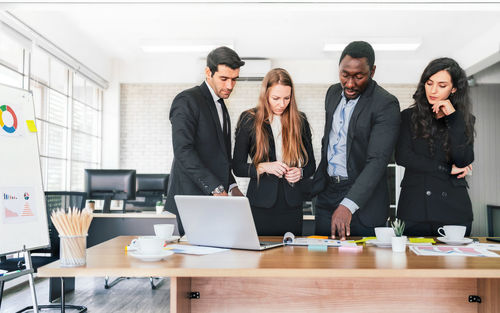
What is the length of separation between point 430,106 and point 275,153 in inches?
31.0

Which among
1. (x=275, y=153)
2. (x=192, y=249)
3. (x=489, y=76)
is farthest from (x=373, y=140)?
(x=489, y=76)

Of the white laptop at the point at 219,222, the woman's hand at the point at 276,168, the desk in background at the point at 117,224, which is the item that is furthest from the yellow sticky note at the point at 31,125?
the white laptop at the point at 219,222

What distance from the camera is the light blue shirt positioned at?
2.25 m

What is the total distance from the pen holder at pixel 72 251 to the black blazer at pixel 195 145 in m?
0.84

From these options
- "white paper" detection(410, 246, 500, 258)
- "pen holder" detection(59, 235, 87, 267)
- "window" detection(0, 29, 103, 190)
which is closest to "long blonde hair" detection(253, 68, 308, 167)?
"white paper" detection(410, 246, 500, 258)

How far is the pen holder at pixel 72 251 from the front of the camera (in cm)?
136

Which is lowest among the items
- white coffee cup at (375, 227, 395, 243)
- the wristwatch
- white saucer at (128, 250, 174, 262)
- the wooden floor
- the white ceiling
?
the wooden floor

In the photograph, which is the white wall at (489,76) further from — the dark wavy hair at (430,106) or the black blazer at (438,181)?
the black blazer at (438,181)

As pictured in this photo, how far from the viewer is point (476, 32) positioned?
6.60 metres

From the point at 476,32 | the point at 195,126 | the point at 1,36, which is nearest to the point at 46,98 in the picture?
the point at 1,36

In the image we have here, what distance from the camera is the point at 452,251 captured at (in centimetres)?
166

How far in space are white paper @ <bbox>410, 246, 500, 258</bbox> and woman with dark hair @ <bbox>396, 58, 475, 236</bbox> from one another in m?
0.38

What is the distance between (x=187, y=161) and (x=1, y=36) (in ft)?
12.8

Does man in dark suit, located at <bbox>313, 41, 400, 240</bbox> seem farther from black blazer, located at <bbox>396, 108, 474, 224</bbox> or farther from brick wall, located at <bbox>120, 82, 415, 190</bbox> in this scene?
brick wall, located at <bbox>120, 82, 415, 190</bbox>
